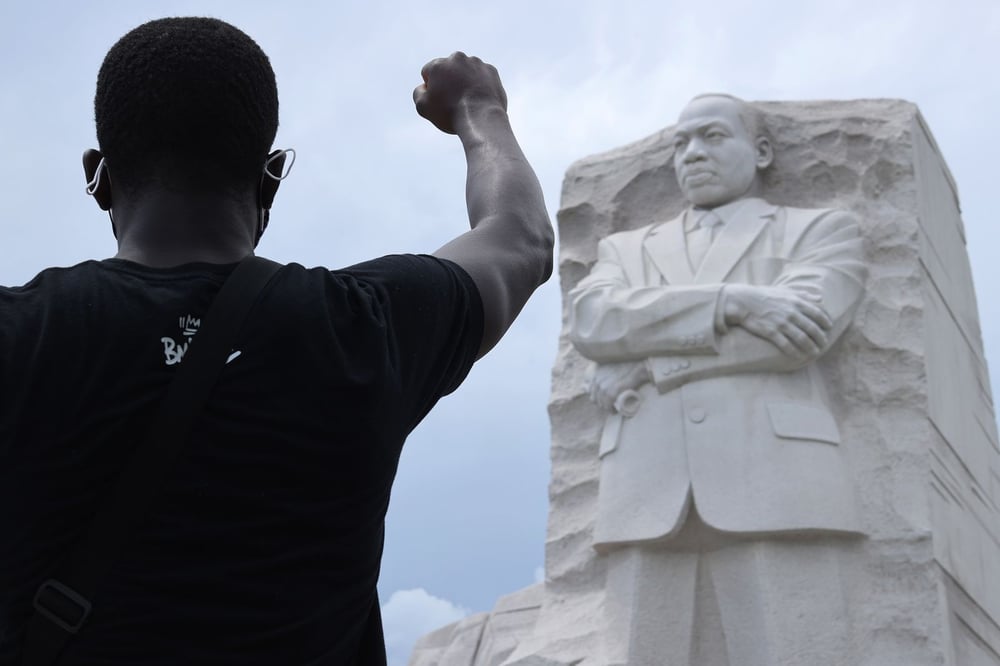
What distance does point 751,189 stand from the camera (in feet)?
16.0

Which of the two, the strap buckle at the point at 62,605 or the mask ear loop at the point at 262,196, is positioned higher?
the mask ear loop at the point at 262,196

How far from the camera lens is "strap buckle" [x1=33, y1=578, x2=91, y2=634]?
89cm

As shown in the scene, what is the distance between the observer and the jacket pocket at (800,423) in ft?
14.0

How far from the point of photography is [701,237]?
15.4 feet

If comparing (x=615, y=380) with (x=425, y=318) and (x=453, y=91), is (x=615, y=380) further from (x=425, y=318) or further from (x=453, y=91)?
(x=425, y=318)

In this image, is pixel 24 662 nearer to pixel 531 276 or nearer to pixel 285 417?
pixel 285 417

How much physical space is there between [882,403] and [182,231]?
3746 mm

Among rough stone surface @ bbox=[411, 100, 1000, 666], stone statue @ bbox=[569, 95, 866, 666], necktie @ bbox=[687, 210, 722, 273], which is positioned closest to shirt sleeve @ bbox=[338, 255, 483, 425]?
stone statue @ bbox=[569, 95, 866, 666]

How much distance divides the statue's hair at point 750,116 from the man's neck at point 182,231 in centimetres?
396

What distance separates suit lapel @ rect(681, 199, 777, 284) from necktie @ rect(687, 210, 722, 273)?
0.02 m

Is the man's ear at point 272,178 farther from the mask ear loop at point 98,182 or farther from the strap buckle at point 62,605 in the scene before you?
the strap buckle at point 62,605

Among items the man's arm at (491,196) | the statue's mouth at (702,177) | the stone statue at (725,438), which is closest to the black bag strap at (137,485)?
the man's arm at (491,196)

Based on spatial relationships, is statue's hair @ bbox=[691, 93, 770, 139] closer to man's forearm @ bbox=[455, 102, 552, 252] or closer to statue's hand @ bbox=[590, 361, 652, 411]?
statue's hand @ bbox=[590, 361, 652, 411]

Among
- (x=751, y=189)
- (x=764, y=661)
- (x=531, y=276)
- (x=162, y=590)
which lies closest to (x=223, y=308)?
(x=162, y=590)
